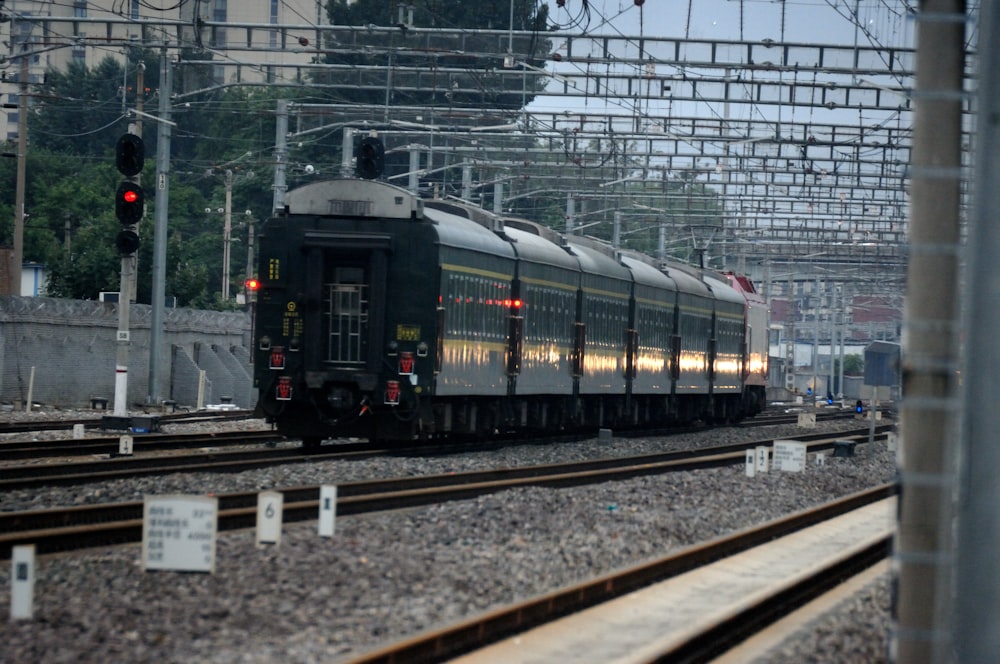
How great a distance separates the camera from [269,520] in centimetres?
1140

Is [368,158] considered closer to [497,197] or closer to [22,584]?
[497,197]

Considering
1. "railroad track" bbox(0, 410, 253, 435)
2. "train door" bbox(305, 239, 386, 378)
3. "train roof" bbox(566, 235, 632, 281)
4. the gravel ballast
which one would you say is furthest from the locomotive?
"railroad track" bbox(0, 410, 253, 435)

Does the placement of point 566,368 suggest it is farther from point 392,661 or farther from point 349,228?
point 392,661

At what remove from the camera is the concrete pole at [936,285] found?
206 inches

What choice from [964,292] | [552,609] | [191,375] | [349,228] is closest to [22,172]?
[191,375]

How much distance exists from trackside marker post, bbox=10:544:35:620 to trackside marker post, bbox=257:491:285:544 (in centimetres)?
297

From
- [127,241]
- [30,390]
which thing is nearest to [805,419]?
[127,241]

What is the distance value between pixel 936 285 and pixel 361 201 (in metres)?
16.9

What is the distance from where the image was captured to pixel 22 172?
44188mm

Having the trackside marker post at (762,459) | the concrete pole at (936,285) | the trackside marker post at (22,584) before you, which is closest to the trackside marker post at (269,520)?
the trackside marker post at (22,584)

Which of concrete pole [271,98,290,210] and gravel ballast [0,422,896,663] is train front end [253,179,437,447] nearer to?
gravel ballast [0,422,896,663]

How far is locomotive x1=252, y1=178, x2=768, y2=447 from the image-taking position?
2136 cm

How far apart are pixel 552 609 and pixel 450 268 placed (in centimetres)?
1259

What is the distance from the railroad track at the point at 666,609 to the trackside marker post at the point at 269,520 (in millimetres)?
2426
